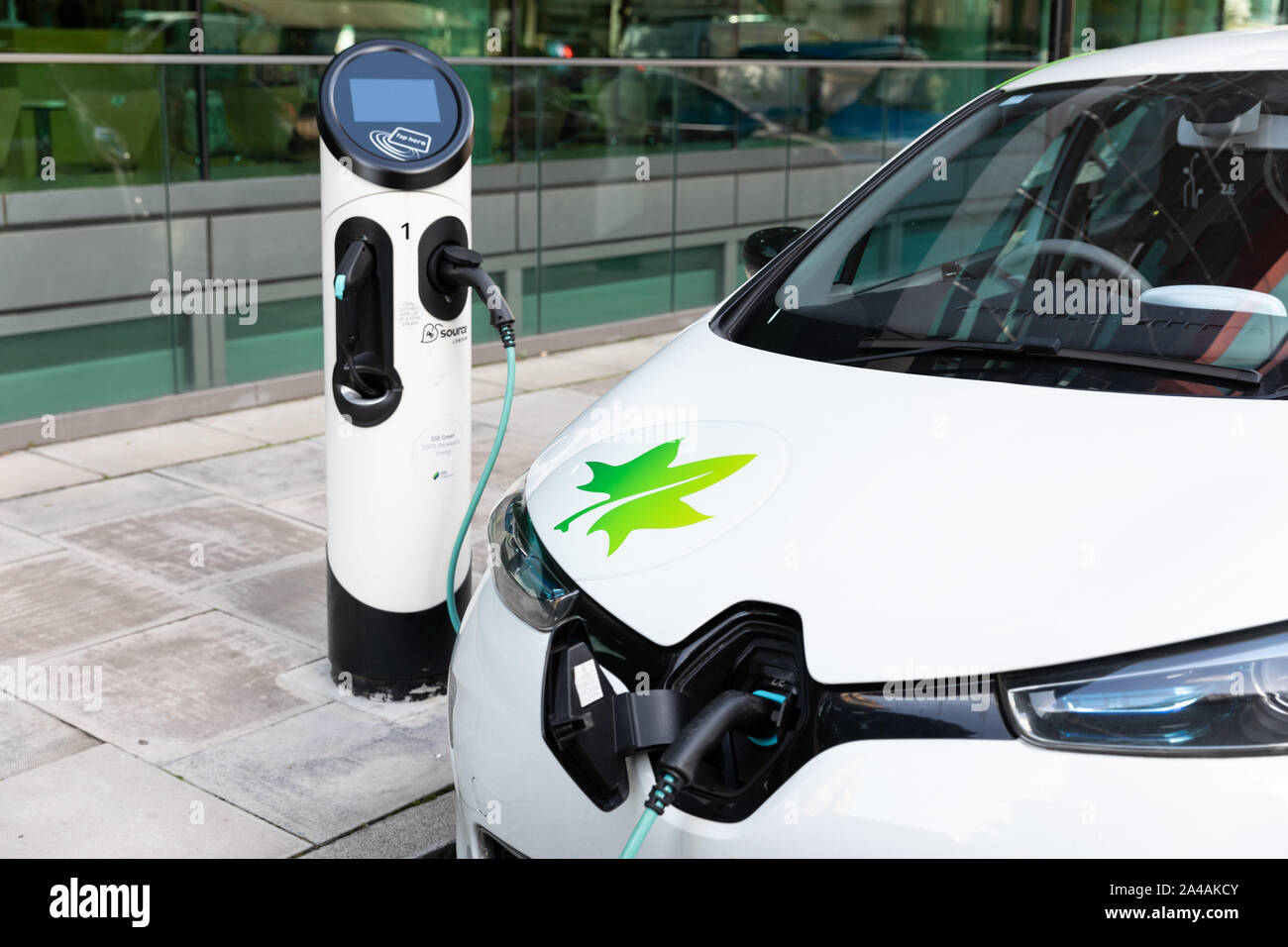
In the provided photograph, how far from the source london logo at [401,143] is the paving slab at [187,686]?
5.19 ft

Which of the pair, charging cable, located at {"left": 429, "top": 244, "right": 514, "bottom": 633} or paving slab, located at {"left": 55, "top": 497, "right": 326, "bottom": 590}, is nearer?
charging cable, located at {"left": 429, "top": 244, "right": 514, "bottom": 633}

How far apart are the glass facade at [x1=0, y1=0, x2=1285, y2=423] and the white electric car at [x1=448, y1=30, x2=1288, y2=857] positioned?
14.8 feet

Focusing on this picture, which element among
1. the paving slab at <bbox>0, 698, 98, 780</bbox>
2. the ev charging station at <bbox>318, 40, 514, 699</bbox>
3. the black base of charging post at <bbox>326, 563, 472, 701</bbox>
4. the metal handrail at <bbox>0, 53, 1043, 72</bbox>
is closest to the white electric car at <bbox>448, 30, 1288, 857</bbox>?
the ev charging station at <bbox>318, 40, 514, 699</bbox>

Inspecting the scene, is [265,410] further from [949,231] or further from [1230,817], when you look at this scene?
[1230,817]

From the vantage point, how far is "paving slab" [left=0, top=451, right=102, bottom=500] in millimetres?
5980

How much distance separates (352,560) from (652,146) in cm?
611

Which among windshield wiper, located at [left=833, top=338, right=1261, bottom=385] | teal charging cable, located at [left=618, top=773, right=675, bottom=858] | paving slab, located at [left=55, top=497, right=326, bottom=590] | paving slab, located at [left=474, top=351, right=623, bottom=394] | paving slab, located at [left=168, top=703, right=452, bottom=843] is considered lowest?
paving slab, located at [left=168, top=703, right=452, bottom=843]

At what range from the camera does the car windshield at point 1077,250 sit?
107 inches

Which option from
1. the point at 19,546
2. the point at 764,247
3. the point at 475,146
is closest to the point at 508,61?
the point at 475,146

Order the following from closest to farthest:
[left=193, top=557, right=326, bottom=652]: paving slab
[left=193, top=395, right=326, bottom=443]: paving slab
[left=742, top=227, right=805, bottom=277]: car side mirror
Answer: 1. [left=742, top=227, right=805, bottom=277]: car side mirror
2. [left=193, top=557, right=326, bottom=652]: paving slab
3. [left=193, top=395, right=326, bottom=443]: paving slab

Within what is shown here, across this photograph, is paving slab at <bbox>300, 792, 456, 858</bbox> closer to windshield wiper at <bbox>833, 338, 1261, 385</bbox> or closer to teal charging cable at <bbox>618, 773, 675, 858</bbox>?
teal charging cable at <bbox>618, 773, 675, 858</bbox>
